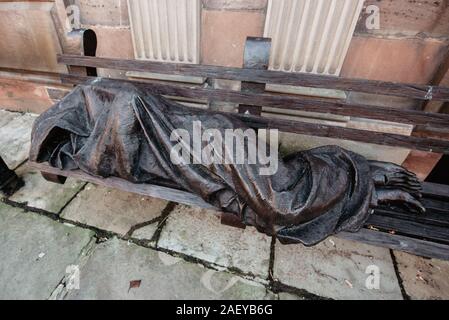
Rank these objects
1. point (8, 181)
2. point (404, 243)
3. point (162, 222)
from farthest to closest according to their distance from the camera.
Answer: point (8, 181), point (162, 222), point (404, 243)

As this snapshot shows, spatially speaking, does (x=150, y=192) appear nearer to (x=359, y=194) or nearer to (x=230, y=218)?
(x=230, y=218)

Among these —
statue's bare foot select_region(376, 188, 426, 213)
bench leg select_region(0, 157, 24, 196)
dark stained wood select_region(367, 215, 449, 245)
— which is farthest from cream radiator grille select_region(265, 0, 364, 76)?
bench leg select_region(0, 157, 24, 196)

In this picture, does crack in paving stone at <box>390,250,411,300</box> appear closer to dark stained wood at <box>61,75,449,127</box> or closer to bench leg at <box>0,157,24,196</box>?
dark stained wood at <box>61,75,449,127</box>

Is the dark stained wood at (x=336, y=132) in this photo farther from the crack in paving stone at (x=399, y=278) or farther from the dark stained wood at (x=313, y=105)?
the crack in paving stone at (x=399, y=278)

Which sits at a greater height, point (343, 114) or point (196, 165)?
point (343, 114)

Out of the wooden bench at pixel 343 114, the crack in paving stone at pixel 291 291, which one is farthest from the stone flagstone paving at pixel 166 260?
the wooden bench at pixel 343 114

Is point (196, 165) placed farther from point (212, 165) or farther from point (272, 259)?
point (272, 259)

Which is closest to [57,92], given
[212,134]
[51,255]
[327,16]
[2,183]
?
[2,183]

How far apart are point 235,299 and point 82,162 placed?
4.21ft

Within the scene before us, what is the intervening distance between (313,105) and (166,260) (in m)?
1.39

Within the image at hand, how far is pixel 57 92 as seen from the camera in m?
3.01

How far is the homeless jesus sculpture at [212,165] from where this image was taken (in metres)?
1.44

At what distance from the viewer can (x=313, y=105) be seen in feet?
5.51

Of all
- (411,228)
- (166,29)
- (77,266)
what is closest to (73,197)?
(77,266)
